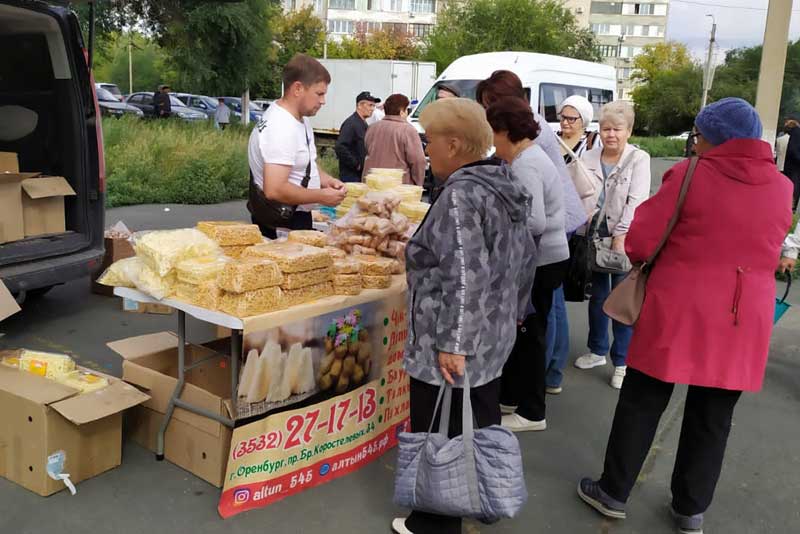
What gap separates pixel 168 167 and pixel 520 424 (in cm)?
895

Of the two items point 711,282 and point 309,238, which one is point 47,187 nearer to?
point 309,238

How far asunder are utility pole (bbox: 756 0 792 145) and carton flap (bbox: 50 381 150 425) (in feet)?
21.0

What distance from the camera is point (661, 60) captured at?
63.0m

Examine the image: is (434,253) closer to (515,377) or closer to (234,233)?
(234,233)

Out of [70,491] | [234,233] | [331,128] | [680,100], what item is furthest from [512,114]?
[680,100]

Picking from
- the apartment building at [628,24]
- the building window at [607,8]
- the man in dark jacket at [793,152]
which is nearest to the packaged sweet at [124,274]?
the man in dark jacket at [793,152]

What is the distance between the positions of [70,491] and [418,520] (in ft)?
4.92

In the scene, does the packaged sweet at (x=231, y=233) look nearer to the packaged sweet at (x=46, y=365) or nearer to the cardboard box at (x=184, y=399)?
the cardboard box at (x=184, y=399)

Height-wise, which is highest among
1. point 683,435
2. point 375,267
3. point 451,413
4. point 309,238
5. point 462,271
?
point 462,271

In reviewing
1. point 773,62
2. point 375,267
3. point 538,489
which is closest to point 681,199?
point 375,267

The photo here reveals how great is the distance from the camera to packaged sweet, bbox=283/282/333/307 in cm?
300

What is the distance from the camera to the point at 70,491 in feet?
9.80

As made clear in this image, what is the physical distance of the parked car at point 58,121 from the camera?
4742 millimetres

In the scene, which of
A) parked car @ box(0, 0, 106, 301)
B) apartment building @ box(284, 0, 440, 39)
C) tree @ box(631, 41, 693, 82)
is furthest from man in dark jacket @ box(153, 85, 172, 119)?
apartment building @ box(284, 0, 440, 39)
